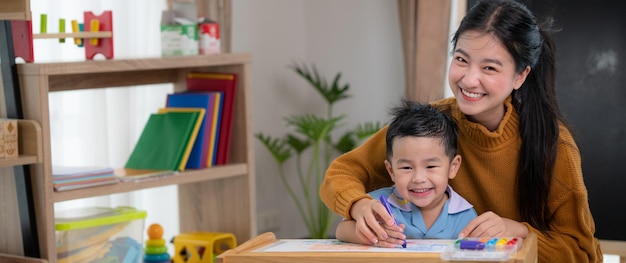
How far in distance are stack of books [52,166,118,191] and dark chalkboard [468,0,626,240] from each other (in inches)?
53.7

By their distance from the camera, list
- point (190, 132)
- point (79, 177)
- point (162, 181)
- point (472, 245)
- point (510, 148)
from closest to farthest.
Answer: point (472, 245)
point (510, 148)
point (79, 177)
point (162, 181)
point (190, 132)

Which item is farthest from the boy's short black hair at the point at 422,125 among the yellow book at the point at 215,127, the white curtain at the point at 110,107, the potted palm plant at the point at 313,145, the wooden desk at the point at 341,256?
the potted palm plant at the point at 313,145

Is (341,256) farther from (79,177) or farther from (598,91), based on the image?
(79,177)

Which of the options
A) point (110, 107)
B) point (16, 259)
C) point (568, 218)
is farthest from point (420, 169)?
point (110, 107)

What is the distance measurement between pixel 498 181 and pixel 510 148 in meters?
0.08

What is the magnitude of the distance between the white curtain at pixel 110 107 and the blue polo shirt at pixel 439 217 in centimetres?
176

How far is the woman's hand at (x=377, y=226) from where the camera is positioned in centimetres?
162

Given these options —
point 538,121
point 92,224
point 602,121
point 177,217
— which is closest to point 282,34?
point 177,217

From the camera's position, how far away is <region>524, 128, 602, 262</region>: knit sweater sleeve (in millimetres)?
1770

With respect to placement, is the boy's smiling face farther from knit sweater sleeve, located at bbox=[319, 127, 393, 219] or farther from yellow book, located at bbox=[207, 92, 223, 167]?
yellow book, located at bbox=[207, 92, 223, 167]

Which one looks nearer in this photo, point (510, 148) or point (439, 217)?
point (439, 217)

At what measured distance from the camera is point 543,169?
1.84 m

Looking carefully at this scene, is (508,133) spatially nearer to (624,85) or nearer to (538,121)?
(538,121)

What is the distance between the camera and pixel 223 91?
3229 millimetres
